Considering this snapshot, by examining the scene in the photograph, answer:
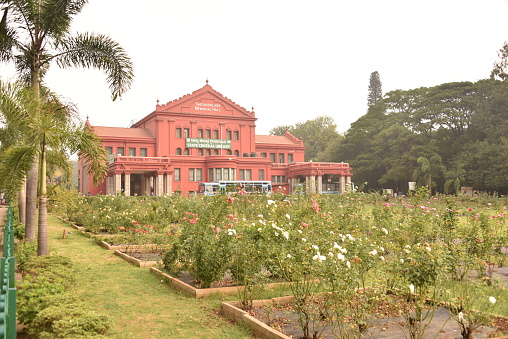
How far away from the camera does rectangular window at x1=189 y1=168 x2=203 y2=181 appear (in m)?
43.7

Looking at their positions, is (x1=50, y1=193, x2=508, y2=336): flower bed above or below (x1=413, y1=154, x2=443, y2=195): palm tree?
below

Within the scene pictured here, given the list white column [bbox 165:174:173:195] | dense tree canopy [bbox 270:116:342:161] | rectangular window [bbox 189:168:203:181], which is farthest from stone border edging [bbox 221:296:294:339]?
dense tree canopy [bbox 270:116:342:161]

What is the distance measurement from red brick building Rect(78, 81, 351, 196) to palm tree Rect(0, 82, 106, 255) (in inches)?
1201

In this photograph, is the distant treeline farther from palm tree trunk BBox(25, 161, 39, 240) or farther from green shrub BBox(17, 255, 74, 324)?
green shrub BBox(17, 255, 74, 324)

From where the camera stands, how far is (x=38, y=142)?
8.05 m

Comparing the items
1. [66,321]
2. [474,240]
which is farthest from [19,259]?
[474,240]

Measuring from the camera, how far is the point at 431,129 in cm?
5156

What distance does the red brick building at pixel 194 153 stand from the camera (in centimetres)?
4116

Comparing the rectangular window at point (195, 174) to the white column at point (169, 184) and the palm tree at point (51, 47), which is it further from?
the palm tree at point (51, 47)

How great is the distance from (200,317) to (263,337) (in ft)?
3.92

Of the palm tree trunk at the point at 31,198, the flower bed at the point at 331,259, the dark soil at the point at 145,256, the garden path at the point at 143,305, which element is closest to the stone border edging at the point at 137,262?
the garden path at the point at 143,305

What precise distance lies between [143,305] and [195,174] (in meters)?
37.7

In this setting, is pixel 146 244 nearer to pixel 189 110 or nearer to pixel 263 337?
pixel 263 337

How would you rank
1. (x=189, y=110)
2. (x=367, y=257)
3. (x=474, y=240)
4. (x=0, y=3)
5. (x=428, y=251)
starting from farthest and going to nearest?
(x=189, y=110), (x=0, y=3), (x=474, y=240), (x=367, y=257), (x=428, y=251)
